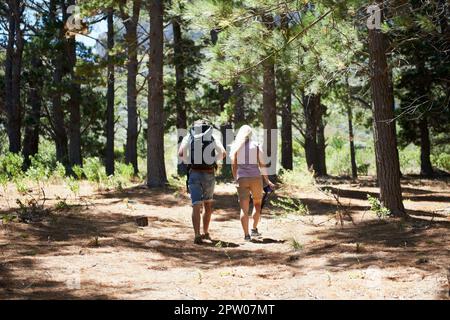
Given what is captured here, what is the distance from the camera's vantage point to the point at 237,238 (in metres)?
8.04

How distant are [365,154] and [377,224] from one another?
24.8 metres

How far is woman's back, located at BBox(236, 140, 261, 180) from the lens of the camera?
756 centimetres

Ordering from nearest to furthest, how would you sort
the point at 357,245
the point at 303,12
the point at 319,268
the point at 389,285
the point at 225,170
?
1. the point at 389,285
2. the point at 319,268
3. the point at 357,245
4. the point at 303,12
5. the point at 225,170

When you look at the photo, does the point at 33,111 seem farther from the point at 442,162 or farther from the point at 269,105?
the point at 442,162

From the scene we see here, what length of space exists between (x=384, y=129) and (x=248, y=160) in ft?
7.50

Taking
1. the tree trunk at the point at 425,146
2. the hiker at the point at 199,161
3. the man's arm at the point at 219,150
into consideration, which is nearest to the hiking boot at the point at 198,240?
the hiker at the point at 199,161

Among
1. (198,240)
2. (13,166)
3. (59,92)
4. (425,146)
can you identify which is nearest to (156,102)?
(13,166)

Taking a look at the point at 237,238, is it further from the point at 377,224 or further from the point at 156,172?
the point at 156,172

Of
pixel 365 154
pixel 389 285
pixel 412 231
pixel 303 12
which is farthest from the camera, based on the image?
pixel 365 154

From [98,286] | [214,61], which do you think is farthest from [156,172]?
[98,286]

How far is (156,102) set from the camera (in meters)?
13.0

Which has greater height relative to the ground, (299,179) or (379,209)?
(299,179)

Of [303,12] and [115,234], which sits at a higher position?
[303,12]

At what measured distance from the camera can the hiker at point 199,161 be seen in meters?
7.31
